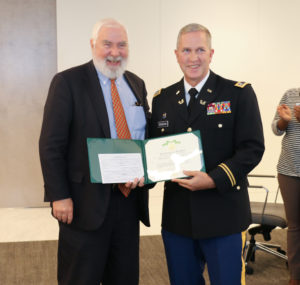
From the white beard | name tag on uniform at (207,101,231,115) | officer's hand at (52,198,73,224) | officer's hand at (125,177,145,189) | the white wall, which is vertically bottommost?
officer's hand at (52,198,73,224)

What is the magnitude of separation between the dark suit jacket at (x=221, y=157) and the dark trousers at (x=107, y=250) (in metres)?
0.23

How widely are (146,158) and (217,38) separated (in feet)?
14.6

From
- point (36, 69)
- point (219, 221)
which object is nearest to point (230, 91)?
point (219, 221)

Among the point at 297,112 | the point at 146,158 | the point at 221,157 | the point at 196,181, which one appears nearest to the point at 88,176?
the point at 146,158

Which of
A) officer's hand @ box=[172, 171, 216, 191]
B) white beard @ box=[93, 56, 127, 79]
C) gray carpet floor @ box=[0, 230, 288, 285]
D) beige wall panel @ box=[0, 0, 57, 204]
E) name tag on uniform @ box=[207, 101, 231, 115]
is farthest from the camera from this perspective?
beige wall panel @ box=[0, 0, 57, 204]

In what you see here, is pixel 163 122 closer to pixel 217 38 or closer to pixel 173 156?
pixel 173 156

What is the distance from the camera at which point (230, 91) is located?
209 centimetres

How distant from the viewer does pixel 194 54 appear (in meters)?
2.08

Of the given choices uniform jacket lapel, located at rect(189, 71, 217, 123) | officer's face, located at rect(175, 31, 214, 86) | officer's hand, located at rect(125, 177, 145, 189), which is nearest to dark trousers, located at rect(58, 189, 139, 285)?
officer's hand, located at rect(125, 177, 145, 189)

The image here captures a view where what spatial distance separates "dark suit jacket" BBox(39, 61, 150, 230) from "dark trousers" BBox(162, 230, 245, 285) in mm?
419

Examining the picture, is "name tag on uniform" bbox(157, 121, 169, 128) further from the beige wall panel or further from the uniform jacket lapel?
the beige wall panel

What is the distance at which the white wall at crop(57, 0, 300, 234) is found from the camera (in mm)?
5664

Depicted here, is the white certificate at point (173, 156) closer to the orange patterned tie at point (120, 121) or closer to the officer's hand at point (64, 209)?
the orange patterned tie at point (120, 121)

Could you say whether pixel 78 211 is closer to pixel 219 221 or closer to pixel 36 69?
pixel 219 221
